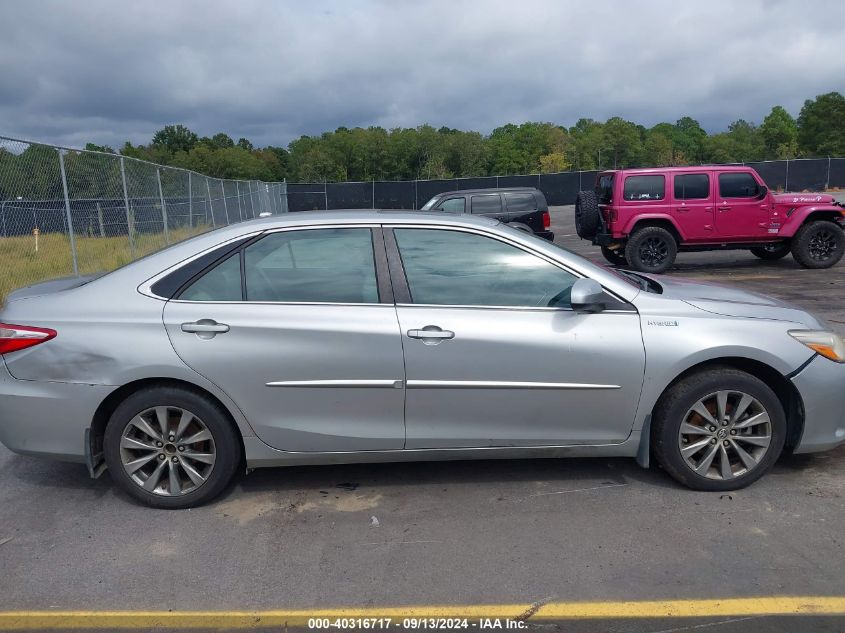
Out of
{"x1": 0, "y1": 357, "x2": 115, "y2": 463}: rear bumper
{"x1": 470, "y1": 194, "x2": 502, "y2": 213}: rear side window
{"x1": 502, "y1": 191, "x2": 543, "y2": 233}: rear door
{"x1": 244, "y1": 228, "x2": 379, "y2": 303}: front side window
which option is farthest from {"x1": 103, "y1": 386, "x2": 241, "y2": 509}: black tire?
{"x1": 502, "y1": 191, "x2": 543, "y2": 233}: rear door

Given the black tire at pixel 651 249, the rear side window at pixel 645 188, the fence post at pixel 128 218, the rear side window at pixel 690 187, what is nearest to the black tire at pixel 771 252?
the rear side window at pixel 690 187

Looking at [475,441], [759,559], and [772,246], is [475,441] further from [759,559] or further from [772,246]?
[772,246]

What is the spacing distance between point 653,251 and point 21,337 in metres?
11.3

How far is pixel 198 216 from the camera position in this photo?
18.4 m

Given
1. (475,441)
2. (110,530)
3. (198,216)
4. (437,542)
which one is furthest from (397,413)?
Result: (198,216)

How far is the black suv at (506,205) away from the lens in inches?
615

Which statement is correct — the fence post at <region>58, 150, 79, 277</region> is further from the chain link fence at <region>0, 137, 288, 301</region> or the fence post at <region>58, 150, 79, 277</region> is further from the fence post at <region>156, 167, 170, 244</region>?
the fence post at <region>156, 167, 170, 244</region>

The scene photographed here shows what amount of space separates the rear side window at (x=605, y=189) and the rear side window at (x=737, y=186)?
192 cm

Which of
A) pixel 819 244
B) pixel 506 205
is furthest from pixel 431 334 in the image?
pixel 506 205

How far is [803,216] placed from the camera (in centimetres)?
1277

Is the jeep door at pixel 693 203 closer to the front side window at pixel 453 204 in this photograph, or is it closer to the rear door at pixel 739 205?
the rear door at pixel 739 205

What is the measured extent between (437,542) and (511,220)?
1279 centimetres

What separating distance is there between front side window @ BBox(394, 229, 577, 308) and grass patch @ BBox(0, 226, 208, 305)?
6.19 metres

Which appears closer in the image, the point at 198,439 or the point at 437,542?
the point at 437,542
